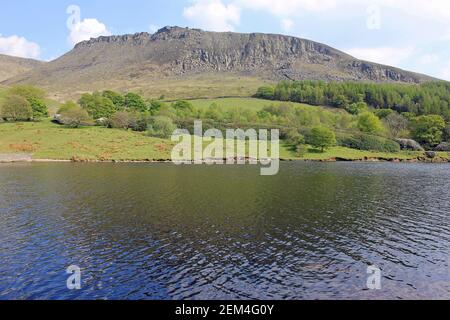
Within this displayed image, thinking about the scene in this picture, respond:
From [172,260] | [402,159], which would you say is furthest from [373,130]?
[172,260]

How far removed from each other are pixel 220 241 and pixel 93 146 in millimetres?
106023

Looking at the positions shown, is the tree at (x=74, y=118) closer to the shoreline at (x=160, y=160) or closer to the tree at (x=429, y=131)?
the shoreline at (x=160, y=160)

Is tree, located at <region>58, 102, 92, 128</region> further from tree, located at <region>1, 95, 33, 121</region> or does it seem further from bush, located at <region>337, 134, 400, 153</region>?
bush, located at <region>337, 134, 400, 153</region>

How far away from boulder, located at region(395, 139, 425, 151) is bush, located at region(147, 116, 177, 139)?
3957 inches

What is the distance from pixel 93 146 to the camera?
430 ft

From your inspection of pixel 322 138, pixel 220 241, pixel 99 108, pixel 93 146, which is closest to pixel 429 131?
pixel 322 138

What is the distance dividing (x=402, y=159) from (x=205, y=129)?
A: 83.5 meters

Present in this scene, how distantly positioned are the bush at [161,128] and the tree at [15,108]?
5348 centimetres

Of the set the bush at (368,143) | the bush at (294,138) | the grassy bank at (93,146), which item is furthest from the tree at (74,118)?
the bush at (368,143)

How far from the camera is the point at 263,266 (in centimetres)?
2988

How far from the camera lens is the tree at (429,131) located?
560 feet

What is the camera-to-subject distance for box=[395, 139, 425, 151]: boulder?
163 metres

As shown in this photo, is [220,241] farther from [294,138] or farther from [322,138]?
[294,138]
